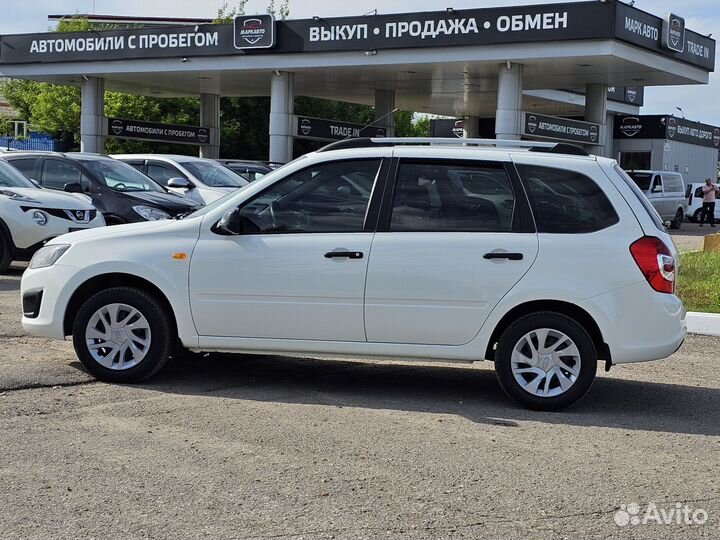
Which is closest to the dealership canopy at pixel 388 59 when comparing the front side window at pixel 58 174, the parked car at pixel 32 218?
the front side window at pixel 58 174

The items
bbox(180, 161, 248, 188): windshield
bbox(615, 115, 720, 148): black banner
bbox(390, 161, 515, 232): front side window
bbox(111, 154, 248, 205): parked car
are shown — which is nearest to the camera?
bbox(390, 161, 515, 232): front side window

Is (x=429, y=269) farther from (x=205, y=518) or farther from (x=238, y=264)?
(x=205, y=518)

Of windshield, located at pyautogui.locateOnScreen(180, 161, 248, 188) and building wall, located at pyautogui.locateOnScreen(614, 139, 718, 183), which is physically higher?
building wall, located at pyautogui.locateOnScreen(614, 139, 718, 183)

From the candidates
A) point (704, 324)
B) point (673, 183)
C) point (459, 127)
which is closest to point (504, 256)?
point (704, 324)

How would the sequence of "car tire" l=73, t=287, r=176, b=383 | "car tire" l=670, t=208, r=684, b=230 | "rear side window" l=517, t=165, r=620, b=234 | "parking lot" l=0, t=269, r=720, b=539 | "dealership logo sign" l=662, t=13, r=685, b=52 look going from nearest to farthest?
"parking lot" l=0, t=269, r=720, b=539
"rear side window" l=517, t=165, r=620, b=234
"car tire" l=73, t=287, r=176, b=383
"dealership logo sign" l=662, t=13, r=685, b=52
"car tire" l=670, t=208, r=684, b=230

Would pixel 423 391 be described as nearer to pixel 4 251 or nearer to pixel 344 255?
pixel 344 255

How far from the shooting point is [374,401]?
724cm

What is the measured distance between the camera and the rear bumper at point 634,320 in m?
6.83

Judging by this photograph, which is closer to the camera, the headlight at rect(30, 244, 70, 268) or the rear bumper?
the rear bumper

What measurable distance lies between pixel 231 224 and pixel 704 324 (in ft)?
19.6

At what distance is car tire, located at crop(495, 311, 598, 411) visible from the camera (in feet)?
22.6

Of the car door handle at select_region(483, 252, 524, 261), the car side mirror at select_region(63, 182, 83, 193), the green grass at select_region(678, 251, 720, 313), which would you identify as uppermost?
the car side mirror at select_region(63, 182, 83, 193)

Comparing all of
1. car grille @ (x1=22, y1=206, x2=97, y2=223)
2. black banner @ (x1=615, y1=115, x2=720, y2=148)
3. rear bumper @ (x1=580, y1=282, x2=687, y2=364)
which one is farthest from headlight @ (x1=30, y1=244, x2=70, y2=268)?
black banner @ (x1=615, y1=115, x2=720, y2=148)

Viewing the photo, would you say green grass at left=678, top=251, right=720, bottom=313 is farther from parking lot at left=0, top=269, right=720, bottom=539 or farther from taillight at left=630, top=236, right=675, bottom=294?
taillight at left=630, top=236, right=675, bottom=294
